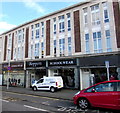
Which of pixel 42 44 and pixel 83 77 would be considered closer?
pixel 83 77

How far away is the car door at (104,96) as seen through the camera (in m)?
5.87

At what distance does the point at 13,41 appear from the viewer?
77.9 ft

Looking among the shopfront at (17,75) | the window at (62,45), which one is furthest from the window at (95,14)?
the shopfront at (17,75)

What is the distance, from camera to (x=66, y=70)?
1661cm

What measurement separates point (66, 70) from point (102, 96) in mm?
10573

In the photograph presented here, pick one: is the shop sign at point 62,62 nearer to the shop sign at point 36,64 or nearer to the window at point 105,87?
the shop sign at point 36,64

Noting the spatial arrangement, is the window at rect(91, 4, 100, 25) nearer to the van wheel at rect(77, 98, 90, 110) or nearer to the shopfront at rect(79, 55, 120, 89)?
the shopfront at rect(79, 55, 120, 89)

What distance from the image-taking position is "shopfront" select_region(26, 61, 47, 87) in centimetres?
1788

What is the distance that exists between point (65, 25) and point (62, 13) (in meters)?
2.10

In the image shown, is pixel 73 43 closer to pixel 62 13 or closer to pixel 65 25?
pixel 65 25

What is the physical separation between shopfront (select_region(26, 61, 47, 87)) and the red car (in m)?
11.4

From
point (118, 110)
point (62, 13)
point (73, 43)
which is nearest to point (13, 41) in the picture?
point (62, 13)

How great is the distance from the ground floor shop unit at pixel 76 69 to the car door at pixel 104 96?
7057mm

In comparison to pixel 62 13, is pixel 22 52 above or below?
below
